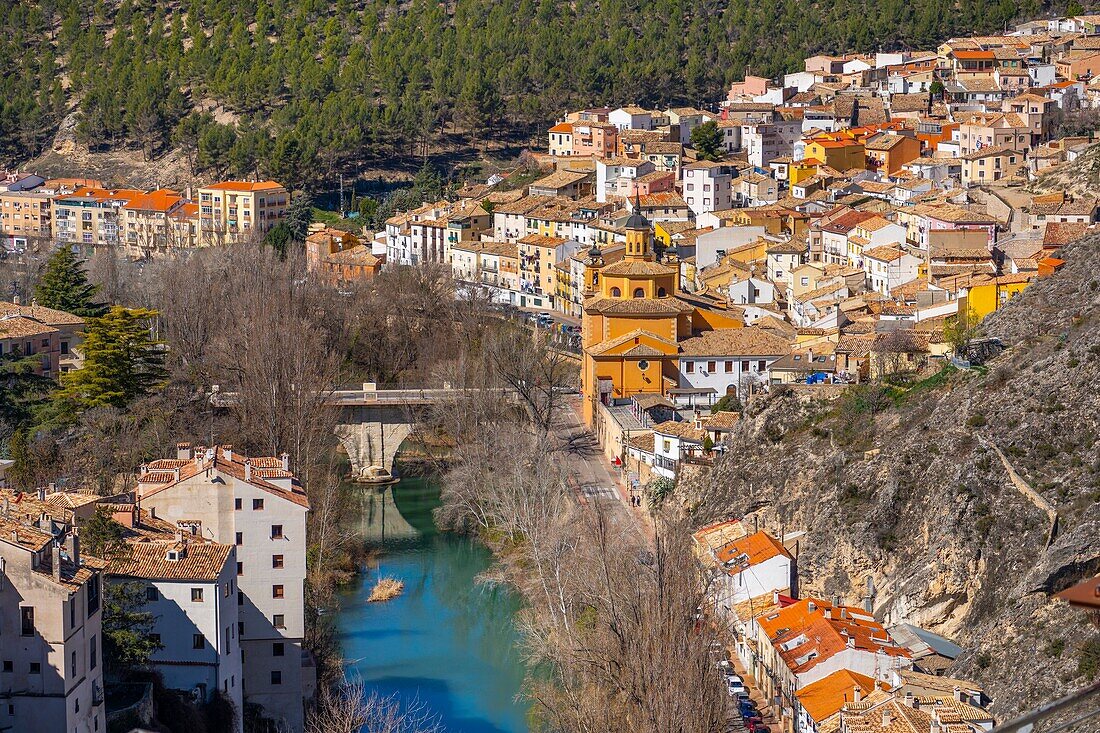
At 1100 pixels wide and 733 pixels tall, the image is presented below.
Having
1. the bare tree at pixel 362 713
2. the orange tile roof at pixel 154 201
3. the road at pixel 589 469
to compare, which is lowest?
the road at pixel 589 469

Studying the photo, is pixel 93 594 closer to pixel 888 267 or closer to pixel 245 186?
pixel 888 267

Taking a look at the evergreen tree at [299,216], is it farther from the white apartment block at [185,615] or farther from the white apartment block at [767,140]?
the white apartment block at [185,615]

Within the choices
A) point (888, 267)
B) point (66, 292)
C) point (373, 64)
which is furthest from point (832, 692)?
point (373, 64)

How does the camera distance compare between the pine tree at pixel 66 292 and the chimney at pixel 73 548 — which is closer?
the chimney at pixel 73 548

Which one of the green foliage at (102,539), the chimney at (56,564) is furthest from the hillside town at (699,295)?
the green foliage at (102,539)

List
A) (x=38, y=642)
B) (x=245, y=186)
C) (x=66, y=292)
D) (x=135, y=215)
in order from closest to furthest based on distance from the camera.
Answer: (x=38, y=642) → (x=66, y=292) → (x=245, y=186) → (x=135, y=215)

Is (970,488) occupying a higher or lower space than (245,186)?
higher

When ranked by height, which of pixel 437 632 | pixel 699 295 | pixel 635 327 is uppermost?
pixel 635 327
